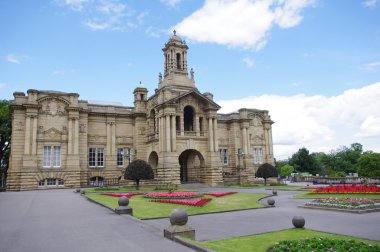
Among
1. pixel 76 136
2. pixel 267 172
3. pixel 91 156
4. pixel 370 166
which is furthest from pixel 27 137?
pixel 370 166

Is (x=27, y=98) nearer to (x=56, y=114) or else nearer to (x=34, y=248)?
(x=56, y=114)

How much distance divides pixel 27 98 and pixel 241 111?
1317 inches

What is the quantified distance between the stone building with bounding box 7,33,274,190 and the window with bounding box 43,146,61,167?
2 centimetres

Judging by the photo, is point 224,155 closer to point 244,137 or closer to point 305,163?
point 244,137

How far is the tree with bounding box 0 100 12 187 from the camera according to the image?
46.1m

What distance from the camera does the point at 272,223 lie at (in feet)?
47.3

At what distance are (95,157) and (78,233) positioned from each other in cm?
3540

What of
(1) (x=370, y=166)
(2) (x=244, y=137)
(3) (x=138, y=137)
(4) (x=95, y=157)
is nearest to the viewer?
(4) (x=95, y=157)

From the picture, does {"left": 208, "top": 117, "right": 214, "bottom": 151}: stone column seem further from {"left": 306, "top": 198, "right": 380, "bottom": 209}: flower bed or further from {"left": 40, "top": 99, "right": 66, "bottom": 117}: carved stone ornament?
{"left": 306, "top": 198, "right": 380, "bottom": 209}: flower bed

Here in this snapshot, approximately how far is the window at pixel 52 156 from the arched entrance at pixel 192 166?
Answer: 1872 centimetres

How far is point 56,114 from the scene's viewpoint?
42688 millimetres

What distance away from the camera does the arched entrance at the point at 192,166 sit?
→ 46.9 meters

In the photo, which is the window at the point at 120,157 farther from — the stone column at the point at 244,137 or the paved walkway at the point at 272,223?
the paved walkway at the point at 272,223

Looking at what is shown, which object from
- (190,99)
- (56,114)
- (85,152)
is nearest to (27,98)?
(56,114)
